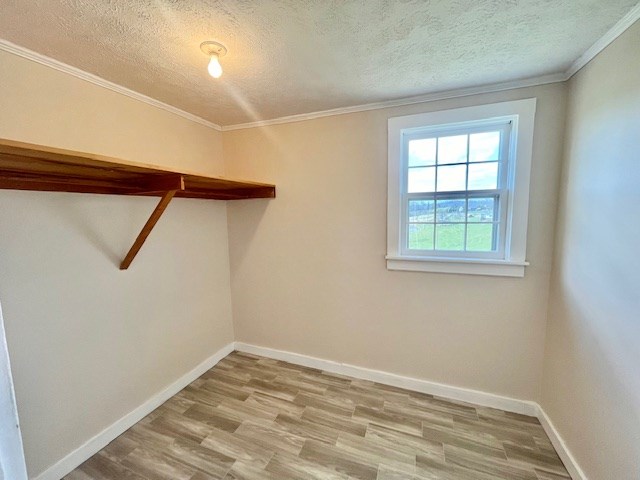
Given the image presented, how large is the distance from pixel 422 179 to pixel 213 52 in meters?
1.55

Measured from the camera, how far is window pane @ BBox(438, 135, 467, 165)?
1.93 m

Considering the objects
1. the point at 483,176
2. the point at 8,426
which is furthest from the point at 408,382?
the point at 8,426

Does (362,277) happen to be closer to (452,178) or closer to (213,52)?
(452,178)

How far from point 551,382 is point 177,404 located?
2.61m

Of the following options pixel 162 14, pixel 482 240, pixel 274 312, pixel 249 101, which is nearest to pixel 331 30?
pixel 162 14

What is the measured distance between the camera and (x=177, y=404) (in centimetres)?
205

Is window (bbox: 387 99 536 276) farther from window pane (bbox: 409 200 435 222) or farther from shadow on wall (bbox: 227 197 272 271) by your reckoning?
shadow on wall (bbox: 227 197 272 271)

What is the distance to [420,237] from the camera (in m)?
2.09

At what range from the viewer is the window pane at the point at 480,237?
6.33ft

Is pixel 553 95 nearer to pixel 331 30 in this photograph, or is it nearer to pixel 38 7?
pixel 331 30

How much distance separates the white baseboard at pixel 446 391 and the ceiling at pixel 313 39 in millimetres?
2166

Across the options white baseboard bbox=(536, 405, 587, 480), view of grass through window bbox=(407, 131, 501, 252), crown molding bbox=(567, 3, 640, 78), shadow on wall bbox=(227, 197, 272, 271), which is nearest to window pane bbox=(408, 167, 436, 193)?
view of grass through window bbox=(407, 131, 501, 252)

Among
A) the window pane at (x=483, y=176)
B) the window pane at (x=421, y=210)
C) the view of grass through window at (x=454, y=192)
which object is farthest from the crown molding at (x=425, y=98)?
the window pane at (x=421, y=210)

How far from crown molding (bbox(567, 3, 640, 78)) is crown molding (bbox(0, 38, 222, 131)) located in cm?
260
